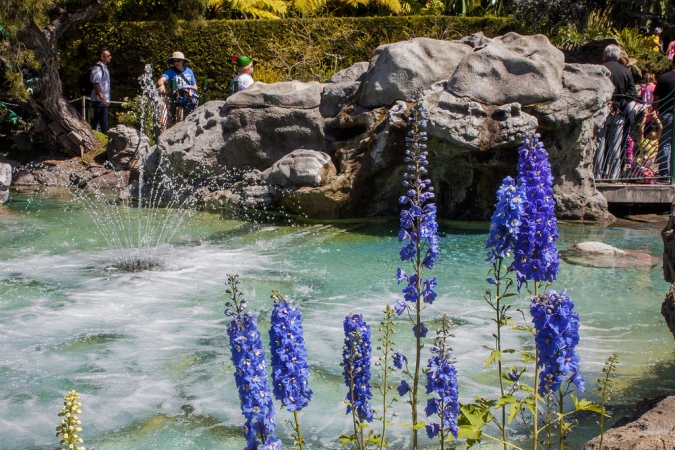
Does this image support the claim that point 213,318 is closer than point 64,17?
Yes

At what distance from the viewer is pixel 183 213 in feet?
35.0

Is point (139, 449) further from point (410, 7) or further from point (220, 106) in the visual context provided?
point (410, 7)

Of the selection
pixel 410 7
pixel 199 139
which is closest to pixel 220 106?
pixel 199 139

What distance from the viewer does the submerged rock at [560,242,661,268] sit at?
7.76 m

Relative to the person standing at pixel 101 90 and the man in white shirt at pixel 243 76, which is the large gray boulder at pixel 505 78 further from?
the person standing at pixel 101 90

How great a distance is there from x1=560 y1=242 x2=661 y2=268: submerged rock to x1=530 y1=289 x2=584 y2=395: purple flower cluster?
5465mm

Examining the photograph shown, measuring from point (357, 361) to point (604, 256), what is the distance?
593cm

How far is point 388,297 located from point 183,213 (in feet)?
15.8

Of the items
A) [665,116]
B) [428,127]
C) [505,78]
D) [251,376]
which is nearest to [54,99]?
[428,127]

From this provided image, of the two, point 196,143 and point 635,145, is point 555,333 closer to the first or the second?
point 635,145

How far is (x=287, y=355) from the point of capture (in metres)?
2.33

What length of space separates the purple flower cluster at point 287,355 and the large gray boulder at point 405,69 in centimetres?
753

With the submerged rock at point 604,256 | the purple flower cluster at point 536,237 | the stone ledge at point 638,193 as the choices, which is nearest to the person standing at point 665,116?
the stone ledge at point 638,193

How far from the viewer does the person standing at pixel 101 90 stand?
607 inches
